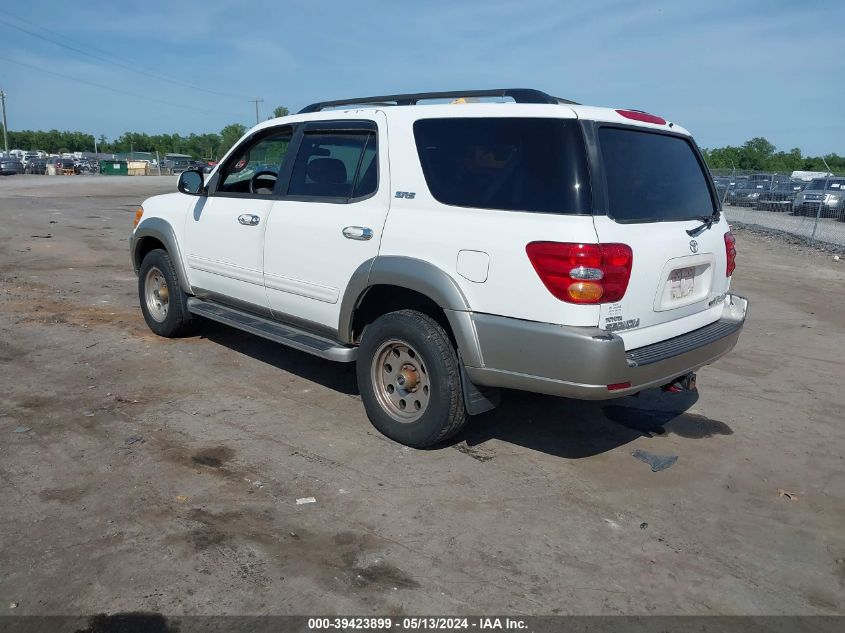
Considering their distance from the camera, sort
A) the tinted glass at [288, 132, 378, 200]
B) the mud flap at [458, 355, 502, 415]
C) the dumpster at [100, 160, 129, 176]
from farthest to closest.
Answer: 1. the dumpster at [100, 160, 129, 176]
2. the tinted glass at [288, 132, 378, 200]
3. the mud flap at [458, 355, 502, 415]

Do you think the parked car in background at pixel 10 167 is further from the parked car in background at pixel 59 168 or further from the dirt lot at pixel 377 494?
the dirt lot at pixel 377 494

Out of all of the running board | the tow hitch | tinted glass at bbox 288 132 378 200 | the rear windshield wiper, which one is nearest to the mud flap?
the running board

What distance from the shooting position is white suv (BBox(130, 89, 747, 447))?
3615mm

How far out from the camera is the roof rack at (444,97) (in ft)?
13.1

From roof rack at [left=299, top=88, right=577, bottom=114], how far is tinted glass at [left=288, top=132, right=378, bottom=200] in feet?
1.13

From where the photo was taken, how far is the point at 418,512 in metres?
3.64

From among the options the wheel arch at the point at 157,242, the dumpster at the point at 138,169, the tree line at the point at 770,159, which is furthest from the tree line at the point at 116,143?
the wheel arch at the point at 157,242

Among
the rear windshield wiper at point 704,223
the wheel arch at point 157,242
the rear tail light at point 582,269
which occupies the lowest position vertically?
the wheel arch at point 157,242

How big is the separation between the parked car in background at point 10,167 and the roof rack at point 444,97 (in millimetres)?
50926

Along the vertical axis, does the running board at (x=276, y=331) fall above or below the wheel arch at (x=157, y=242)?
below

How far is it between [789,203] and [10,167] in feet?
158

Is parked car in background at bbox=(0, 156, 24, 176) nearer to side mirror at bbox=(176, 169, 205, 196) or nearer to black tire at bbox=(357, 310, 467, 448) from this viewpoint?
side mirror at bbox=(176, 169, 205, 196)

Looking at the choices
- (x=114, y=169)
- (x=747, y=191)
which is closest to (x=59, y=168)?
(x=114, y=169)

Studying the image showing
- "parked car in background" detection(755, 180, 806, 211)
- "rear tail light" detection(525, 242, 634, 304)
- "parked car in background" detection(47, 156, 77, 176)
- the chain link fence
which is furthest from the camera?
"parked car in background" detection(47, 156, 77, 176)
